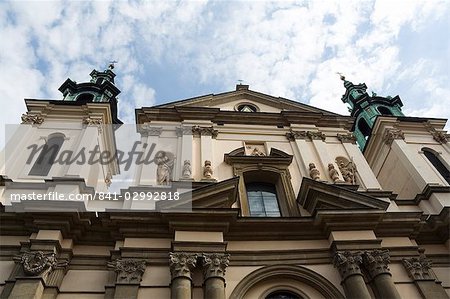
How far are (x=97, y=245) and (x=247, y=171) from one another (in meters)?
5.74

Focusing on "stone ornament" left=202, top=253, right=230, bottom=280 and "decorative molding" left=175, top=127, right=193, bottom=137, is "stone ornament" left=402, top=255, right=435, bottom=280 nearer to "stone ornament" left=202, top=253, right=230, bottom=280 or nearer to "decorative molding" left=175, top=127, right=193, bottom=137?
"stone ornament" left=202, top=253, right=230, bottom=280

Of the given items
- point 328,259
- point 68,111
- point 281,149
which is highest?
point 68,111

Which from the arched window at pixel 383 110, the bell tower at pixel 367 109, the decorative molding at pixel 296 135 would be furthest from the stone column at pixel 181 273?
the arched window at pixel 383 110

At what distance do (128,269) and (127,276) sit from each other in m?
0.21

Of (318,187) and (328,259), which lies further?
(318,187)

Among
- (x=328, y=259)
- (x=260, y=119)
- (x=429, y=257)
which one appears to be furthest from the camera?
(x=260, y=119)

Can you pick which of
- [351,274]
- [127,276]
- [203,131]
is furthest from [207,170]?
[351,274]

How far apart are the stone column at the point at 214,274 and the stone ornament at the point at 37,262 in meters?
3.87

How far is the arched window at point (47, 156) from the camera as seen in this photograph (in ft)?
46.2

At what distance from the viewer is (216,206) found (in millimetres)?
11773

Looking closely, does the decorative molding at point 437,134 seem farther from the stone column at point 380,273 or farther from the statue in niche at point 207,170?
the statue in niche at point 207,170

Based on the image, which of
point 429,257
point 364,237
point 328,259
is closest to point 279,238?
point 328,259

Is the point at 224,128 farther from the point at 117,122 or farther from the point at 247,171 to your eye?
the point at 117,122

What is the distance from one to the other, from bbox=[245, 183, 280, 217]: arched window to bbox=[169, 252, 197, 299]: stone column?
3363 millimetres
